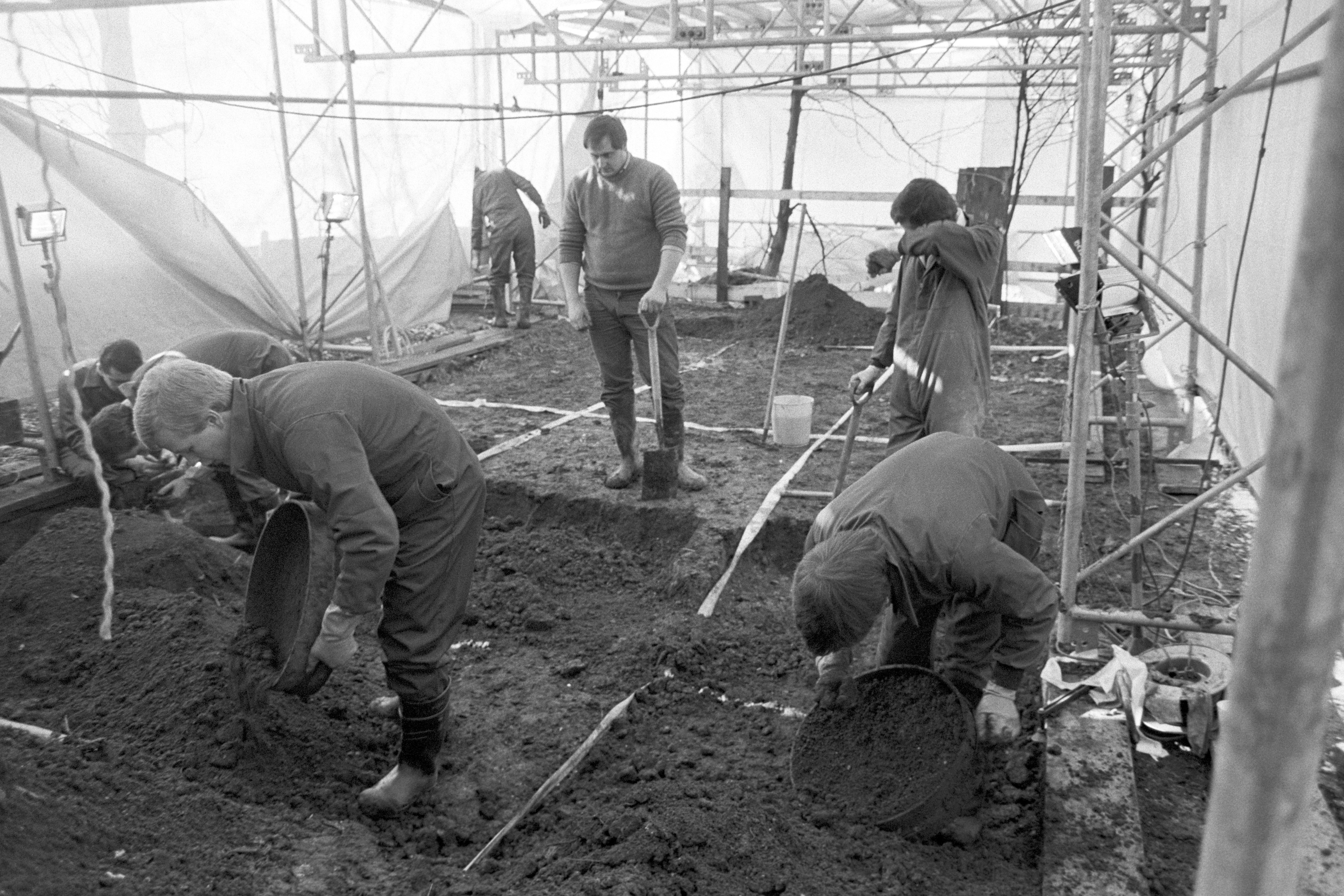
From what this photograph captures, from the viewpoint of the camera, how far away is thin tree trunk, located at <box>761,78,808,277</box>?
1445cm

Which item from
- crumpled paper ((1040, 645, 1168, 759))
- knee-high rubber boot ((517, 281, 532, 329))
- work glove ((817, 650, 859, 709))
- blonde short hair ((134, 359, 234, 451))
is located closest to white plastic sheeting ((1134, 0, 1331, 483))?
crumpled paper ((1040, 645, 1168, 759))

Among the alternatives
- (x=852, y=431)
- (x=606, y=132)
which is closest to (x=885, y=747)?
(x=852, y=431)

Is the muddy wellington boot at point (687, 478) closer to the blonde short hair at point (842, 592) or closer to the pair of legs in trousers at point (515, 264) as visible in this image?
the blonde short hair at point (842, 592)

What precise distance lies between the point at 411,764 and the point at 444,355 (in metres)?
6.53

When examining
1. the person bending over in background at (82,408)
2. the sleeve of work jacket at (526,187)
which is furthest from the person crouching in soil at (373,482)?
the sleeve of work jacket at (526,187)

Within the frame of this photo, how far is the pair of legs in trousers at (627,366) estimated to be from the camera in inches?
219

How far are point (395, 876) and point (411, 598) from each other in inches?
29.1

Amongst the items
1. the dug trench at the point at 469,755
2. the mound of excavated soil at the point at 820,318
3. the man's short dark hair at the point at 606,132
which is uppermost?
the man's short dark hair at the point at 606,132

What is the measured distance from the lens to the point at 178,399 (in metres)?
2.58

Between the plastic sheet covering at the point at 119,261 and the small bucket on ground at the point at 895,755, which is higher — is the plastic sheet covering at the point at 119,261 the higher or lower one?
the higher one

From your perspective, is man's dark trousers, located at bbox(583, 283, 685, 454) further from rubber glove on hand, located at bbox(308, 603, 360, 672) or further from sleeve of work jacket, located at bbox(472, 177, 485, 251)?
sleeve of work jacket, located at bbox(472, 177, 485, 251)

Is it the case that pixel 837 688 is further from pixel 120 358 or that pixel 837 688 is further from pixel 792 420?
pixel 120 358

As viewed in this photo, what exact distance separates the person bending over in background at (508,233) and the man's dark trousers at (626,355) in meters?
5.63

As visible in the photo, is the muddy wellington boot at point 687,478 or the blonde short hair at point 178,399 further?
the muddy wellington boot at point 687,478
